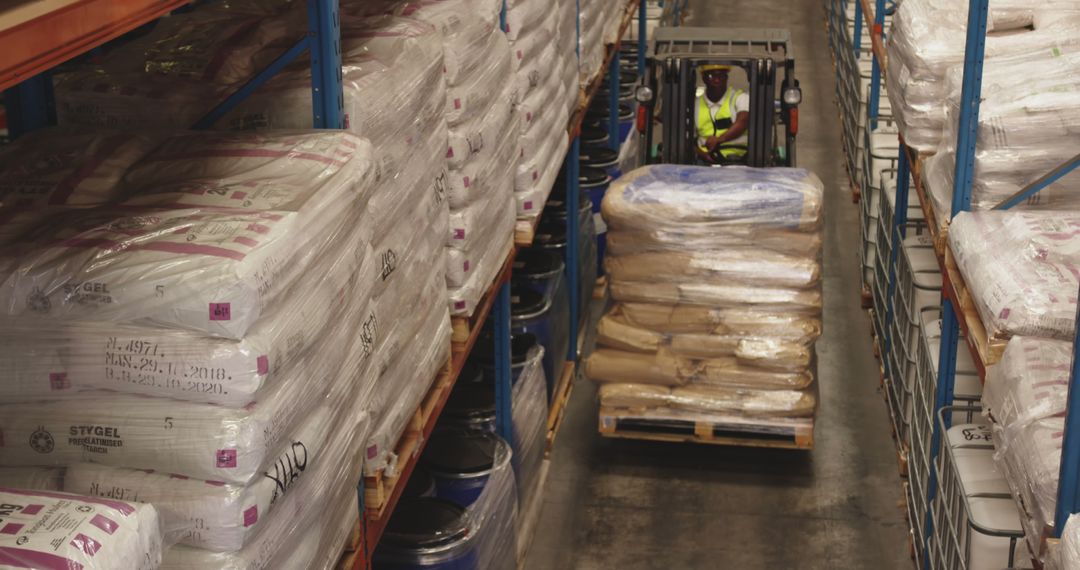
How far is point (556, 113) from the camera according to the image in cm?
703

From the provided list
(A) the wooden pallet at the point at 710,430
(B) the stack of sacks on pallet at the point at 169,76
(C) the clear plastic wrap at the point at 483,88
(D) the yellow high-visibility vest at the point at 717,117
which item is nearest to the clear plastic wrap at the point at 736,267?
(A) the wooden pallet at the point at 710,430

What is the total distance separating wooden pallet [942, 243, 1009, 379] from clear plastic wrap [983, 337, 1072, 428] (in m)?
0.10

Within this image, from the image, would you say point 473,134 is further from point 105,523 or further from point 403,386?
point 105,523

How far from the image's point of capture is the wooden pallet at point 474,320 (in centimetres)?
498

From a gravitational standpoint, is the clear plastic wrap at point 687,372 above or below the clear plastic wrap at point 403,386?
below

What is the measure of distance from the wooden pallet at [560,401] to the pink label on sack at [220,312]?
527cm

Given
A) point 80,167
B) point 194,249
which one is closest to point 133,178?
point 80,167

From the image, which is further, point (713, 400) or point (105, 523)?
point (713, 400)

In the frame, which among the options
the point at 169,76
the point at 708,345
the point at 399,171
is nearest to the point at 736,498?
the point at 708,345

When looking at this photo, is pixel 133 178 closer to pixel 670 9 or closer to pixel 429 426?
pixel 429 426

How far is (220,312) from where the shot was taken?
2.48 meters

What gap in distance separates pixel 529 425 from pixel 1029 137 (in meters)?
2.93

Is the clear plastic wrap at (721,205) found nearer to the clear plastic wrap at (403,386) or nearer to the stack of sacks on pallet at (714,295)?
the stack of sacks on pallet at (714,295)

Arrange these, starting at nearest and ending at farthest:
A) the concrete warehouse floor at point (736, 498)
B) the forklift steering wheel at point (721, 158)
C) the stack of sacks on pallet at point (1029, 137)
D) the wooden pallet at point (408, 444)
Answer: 1. the wooden pallet at point (408, 444)
2. the stack of sacks on pallet at point (1029, 137)
3. the concrete warehouse floor at point (736, 498)
4. the forklift steering wheel at point (721, 158)
